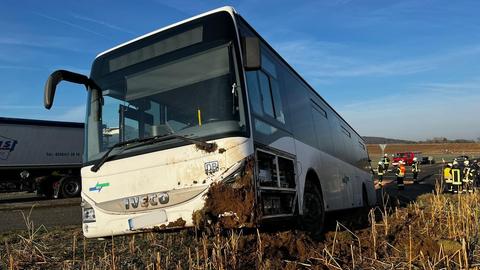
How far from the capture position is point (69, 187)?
21.8 meters

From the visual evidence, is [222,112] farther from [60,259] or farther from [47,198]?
[47,198]

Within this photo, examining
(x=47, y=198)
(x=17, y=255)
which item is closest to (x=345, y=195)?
(x=17, y=255)

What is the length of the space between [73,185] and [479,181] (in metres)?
19.1

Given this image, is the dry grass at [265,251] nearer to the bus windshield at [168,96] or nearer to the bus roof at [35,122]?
the bus windshield at [168,96]

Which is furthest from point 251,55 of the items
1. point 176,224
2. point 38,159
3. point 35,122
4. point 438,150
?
point 438,150

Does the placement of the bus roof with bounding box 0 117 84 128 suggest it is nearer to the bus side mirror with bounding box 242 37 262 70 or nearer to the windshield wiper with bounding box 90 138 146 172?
the windshield wiper with bounding box 90 138 146 172

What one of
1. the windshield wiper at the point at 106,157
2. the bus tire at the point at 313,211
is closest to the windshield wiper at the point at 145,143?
the windshield wiper at the point at 106,157

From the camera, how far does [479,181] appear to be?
72.1ft

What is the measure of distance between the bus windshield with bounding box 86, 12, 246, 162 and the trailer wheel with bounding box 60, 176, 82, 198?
17.0 metres

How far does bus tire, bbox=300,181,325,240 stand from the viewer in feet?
21.7

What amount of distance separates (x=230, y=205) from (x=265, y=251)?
2.97 ft

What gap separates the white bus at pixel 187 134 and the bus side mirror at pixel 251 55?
0.04ft

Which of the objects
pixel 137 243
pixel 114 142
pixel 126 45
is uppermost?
pixel 126 45

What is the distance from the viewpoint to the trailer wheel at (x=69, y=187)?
21484 millimetres
